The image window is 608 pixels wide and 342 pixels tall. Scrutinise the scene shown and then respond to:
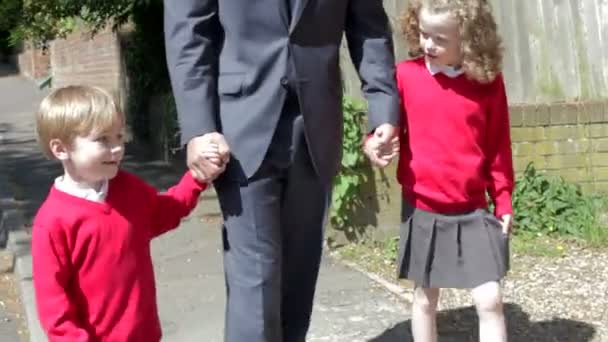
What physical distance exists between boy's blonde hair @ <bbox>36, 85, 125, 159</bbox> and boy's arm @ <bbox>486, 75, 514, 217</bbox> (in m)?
1.51

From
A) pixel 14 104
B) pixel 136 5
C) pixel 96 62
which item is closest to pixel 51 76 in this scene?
pixel 14 104

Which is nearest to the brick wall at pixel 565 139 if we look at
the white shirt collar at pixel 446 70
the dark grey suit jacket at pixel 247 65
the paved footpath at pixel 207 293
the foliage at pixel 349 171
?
the foliage at pixel 349 171

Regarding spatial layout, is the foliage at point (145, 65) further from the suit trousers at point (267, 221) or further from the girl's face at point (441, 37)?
the suit trousers at point (267, 221)

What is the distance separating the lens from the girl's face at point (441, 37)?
4180 millimetres

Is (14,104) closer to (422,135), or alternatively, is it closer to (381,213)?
(381,213)

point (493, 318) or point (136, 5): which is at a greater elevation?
point (136, 5)

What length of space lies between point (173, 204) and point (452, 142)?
1.13 m

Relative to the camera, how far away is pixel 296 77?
3.73 m

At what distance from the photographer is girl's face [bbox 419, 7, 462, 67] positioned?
4.18m

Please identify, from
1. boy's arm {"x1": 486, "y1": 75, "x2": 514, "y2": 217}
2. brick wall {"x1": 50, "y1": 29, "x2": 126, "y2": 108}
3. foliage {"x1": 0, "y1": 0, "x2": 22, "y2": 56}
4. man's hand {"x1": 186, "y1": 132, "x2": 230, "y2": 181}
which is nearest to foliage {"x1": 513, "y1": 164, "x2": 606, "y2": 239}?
boy's arm {"x1": 486, "y1": 75, "x2": 514, "y2": 217}

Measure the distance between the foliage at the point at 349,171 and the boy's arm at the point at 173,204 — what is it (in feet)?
9.86

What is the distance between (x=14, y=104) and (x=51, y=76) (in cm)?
287

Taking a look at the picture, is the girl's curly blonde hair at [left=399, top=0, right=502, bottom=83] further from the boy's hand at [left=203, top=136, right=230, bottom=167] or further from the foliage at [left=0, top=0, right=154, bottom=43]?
the foliage at [left=0, top=0, right=154, bottom=43]

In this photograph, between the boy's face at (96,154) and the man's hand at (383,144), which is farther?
the man's hand at (383,144)
